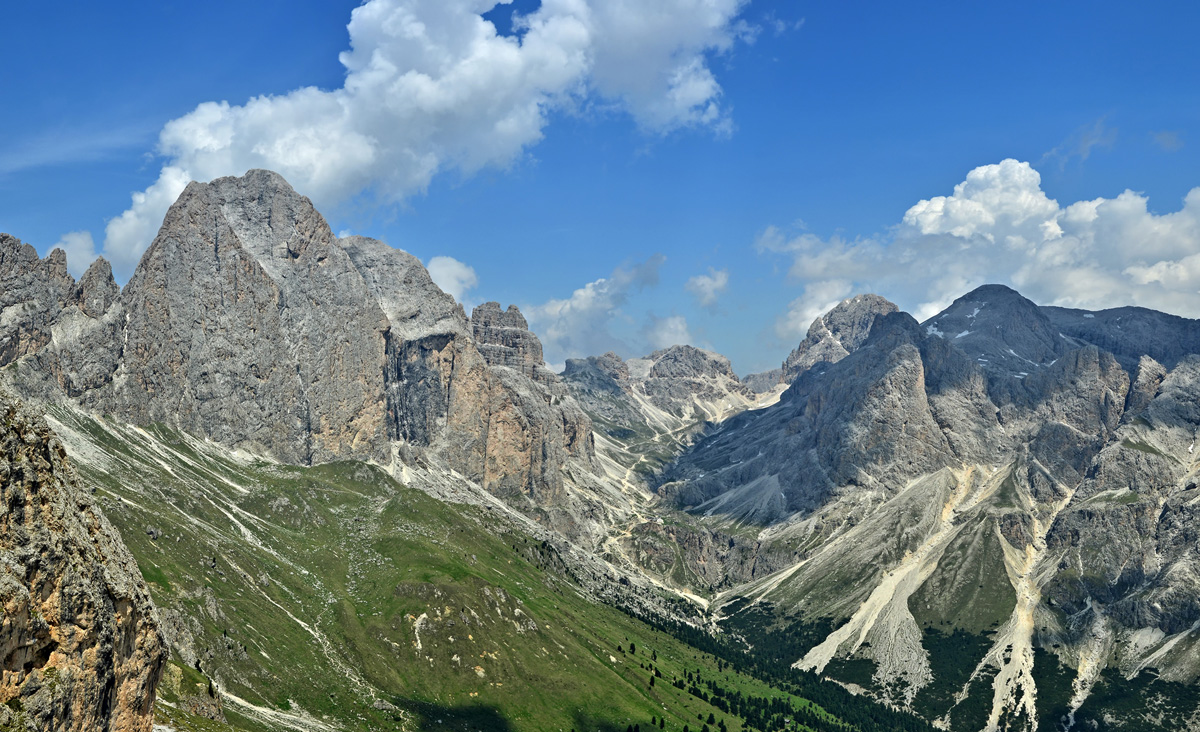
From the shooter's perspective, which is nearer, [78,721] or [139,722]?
[78,721]

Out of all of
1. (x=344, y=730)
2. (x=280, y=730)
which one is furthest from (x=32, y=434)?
(x=344, y=730)

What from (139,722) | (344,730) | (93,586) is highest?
(93,586)

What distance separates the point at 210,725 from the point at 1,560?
102 metres

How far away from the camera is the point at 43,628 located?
174 feet

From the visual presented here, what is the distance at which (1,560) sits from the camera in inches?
2002

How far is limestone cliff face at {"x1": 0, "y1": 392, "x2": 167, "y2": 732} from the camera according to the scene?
168ft

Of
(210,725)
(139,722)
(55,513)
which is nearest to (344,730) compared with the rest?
(210,725)

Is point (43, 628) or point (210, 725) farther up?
point (43, 628)

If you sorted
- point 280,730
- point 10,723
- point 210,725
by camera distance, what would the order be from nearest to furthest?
point 10,723 < point 210,725 < point 280,730

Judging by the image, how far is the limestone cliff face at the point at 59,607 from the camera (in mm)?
51094

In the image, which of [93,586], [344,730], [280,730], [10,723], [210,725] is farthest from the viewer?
[344,730]

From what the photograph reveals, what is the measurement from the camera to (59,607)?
54.9 metres

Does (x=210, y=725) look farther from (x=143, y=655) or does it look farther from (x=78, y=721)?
(x=78, y=721)

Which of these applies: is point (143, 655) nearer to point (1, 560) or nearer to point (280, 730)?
point (1, 560)
